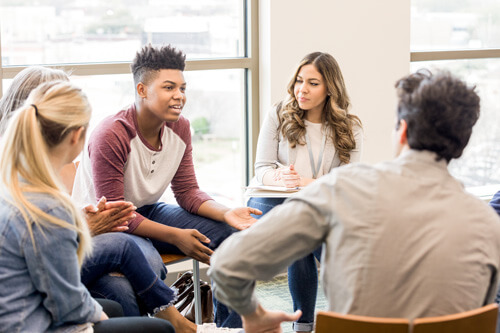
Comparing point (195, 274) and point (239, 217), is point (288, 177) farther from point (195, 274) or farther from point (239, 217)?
point (195, 274)

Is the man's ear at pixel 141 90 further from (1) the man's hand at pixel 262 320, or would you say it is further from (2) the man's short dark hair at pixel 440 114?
(2) the man's short dark hair at pixel 440 114

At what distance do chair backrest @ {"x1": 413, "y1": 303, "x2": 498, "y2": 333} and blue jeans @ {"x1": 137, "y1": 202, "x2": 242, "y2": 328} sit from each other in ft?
4.74

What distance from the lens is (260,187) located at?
9.62 feet

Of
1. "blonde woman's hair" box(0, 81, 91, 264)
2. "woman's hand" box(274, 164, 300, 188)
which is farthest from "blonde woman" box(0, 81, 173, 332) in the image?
"woman's hand" box(274, 164, 300, 188)

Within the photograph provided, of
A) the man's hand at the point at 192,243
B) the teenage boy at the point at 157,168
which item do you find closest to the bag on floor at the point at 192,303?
the teenage boy at the point at 157,168

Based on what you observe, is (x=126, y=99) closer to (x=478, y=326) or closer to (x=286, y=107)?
(x=286, y=107)

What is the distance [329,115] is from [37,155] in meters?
1.81

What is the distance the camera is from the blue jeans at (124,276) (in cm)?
223

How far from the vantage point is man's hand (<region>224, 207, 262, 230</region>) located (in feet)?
8.84

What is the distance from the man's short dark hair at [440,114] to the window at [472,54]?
3.01 meters

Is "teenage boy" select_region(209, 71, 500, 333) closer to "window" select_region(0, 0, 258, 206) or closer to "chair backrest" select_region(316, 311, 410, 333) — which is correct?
"chair backrest" select_region(316, 311, 410, 333)

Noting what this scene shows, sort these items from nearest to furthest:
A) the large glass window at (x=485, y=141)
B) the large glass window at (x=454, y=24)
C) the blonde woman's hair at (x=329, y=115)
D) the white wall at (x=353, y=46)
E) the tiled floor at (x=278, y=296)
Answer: the blonde woman's hair at (x=329, y=115) → the tiled floor at (x=278, y=296) → the white wall at (x=353, y=46) → the large glass window at (x=454, y=24) → the large glass window at (x=485, y=141)

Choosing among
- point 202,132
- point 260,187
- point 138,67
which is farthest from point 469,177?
point 138,67

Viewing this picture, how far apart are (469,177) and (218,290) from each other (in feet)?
12.7
